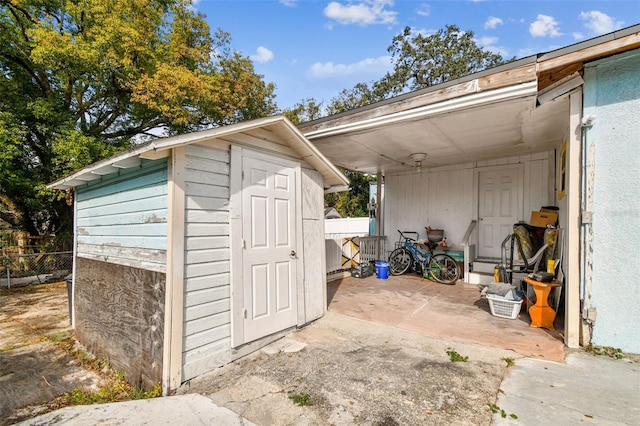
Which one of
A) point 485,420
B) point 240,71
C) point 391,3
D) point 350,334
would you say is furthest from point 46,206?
point 485,420

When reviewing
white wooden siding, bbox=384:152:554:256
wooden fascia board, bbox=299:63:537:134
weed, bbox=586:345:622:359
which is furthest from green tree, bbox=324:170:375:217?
weed, bbox=586:345:622:359

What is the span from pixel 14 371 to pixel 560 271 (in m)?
6.89

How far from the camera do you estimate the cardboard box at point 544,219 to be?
5230 millimetres

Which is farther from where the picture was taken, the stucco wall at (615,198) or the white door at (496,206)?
the white door at (496,206)

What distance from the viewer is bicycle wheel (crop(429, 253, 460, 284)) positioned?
641cm

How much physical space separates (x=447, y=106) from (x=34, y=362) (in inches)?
227

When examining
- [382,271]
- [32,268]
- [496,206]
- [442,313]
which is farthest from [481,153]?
[32,268]

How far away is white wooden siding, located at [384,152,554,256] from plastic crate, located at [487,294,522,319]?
10.2 feet

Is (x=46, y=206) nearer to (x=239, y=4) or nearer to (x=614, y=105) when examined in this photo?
(x=239, y=4)

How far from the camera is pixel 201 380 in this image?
2.72 m

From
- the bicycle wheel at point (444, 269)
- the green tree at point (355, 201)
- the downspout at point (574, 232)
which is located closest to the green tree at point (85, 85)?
the bicycle wheel at point (444, 269)

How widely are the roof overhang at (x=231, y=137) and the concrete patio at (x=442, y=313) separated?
2.04 meters

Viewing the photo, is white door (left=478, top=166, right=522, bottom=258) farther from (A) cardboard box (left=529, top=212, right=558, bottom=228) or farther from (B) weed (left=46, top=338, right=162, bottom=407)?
(B) weed (left=46, top=338, right=162, bottom=407)

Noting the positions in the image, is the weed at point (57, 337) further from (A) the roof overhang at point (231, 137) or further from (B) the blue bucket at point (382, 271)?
(B) the blue bucket at point (382, 271)
